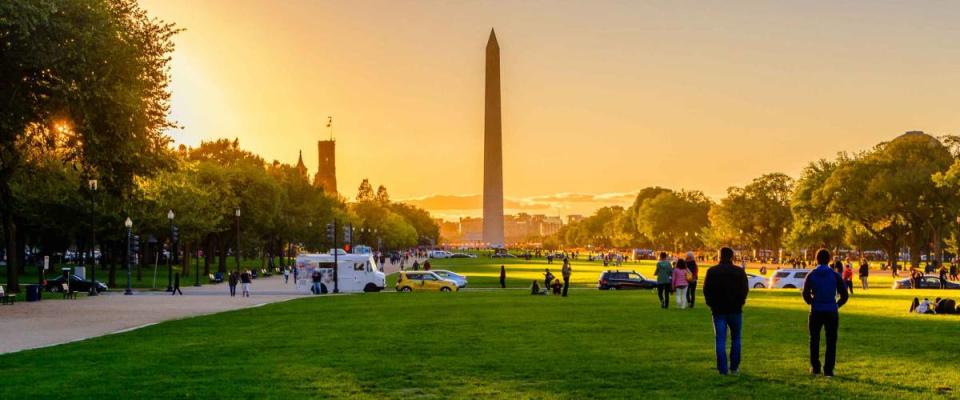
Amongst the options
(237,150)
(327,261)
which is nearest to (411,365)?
(327,261)

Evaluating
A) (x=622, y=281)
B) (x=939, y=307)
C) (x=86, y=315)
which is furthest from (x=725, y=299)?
(x=622, y=281)

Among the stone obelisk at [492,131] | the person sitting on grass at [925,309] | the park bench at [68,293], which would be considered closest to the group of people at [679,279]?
the person sitting on grass at [925,309]

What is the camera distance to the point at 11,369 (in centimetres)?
1884

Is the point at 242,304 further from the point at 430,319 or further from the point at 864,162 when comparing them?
the point at 864,162

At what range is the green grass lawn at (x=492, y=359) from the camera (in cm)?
1517

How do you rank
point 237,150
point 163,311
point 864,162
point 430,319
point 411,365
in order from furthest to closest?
point 237,150 < point 864,162 < point 163,311 < point 430,319 < point 411,365

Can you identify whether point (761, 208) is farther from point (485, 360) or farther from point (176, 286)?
point (485, 360)

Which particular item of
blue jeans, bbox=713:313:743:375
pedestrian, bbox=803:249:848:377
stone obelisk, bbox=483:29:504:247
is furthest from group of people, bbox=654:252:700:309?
stone obelisk, bbox=483:29:504:247

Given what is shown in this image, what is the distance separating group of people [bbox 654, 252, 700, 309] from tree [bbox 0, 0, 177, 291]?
67.6 ft

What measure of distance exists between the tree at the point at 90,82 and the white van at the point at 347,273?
18104mm

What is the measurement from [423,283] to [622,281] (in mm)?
11331

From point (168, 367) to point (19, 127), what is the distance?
23.1 metres

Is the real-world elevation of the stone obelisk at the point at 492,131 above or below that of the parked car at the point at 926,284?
above

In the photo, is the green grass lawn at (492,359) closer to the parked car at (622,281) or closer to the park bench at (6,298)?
the park bench at (6,298)
